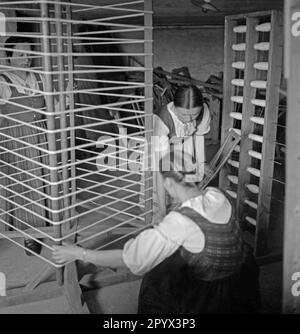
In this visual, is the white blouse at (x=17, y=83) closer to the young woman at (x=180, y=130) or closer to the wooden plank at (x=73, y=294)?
the young woman at (x=180, y=130)

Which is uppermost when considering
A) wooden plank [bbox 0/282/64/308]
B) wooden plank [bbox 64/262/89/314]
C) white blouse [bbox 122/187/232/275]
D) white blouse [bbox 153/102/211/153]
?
white blouse [bbox 153/102/211/153]

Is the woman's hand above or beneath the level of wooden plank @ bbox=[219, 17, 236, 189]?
beneath

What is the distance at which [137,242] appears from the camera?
1.56 metres

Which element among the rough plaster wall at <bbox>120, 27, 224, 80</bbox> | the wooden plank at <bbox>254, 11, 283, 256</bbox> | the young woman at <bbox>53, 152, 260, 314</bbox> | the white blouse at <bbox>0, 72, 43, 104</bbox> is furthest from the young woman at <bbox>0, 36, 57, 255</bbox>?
the rough plaster wall at <bbox>120, 27, 224, 80</bbox>

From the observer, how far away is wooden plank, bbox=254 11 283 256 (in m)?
2.24

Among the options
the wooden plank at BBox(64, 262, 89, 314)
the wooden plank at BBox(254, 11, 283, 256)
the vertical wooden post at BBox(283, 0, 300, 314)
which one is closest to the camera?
the vertical wooden post at BBox(283, 0, 300, 314)

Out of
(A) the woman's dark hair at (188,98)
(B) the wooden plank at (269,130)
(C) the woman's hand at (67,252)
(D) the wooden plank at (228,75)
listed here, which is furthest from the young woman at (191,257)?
(D) the wooden plank at (228,75)

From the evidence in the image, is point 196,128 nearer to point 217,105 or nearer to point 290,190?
point 290,190

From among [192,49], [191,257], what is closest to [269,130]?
[191,257]

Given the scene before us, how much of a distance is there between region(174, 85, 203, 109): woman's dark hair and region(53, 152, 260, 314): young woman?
1.58ft

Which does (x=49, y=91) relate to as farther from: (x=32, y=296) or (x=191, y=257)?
(x=32, y=296)

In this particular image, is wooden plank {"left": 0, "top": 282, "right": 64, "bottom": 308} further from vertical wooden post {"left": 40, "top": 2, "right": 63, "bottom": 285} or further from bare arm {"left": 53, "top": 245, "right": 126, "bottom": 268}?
vertical wooden post {"left": 40, "top": 2, "right": 63, "bottom": 285}

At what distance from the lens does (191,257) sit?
1678mm
